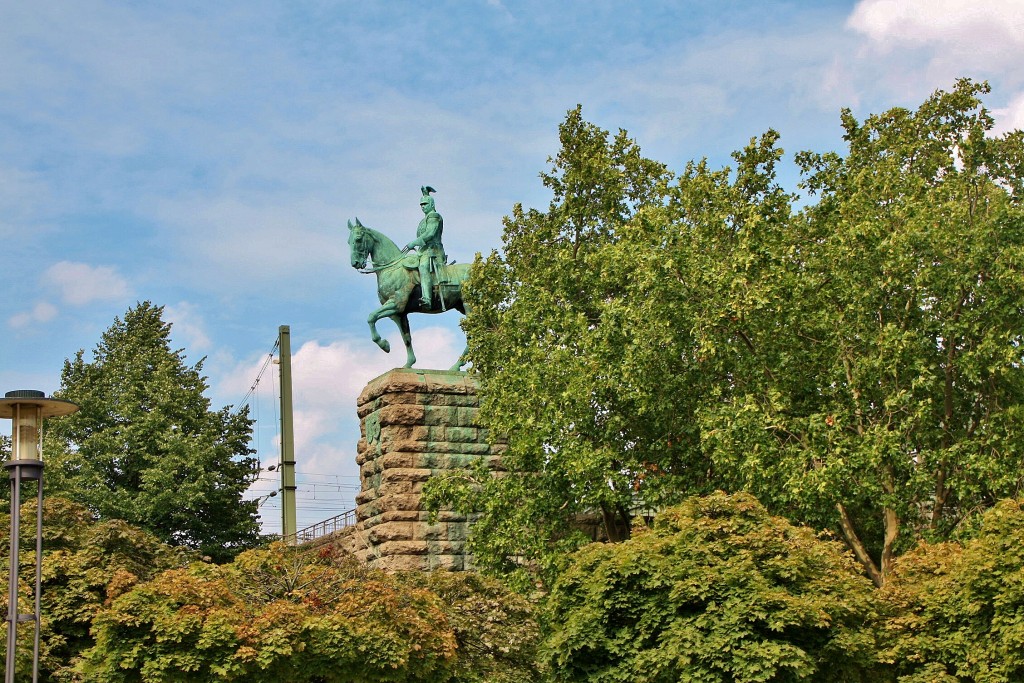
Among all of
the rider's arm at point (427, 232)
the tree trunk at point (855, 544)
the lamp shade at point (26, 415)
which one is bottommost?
the tree trunk at point (855, 544)

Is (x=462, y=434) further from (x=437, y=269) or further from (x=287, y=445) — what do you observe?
(x=287, y=445)

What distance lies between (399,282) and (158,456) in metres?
13.3

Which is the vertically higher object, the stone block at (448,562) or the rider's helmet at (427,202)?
the rider's helmet at (427,202)

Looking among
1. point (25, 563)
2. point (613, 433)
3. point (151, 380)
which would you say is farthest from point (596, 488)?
point (151, 380)

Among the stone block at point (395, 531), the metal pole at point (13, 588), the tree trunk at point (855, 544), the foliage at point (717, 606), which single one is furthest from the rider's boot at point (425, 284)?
the metal pole at point (13, 588)

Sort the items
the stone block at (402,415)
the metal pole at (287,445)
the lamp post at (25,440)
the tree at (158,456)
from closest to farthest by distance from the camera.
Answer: the lamp post at (25,440), the stone block at (402,415), the metal pole at (287,445), the tree at (158,456)

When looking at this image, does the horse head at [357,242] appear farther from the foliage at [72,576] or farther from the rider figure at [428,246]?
the foliage at [72,576]

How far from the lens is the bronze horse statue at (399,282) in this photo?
80.5ft

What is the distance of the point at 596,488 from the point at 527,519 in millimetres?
1277

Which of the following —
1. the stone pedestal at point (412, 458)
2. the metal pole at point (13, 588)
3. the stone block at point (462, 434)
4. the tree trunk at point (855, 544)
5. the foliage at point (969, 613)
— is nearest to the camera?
the metal pole at point (13, 588)

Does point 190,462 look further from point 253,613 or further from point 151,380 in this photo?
point 253,613

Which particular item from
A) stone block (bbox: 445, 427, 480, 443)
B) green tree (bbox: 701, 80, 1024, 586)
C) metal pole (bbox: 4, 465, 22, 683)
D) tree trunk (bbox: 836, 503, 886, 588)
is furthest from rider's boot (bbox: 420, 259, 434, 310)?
metal pole (bbox: 4, 465, 22, 683)

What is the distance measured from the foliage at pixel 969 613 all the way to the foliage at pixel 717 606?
0.56 metres

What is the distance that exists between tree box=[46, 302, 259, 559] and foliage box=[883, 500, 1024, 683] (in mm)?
21566
